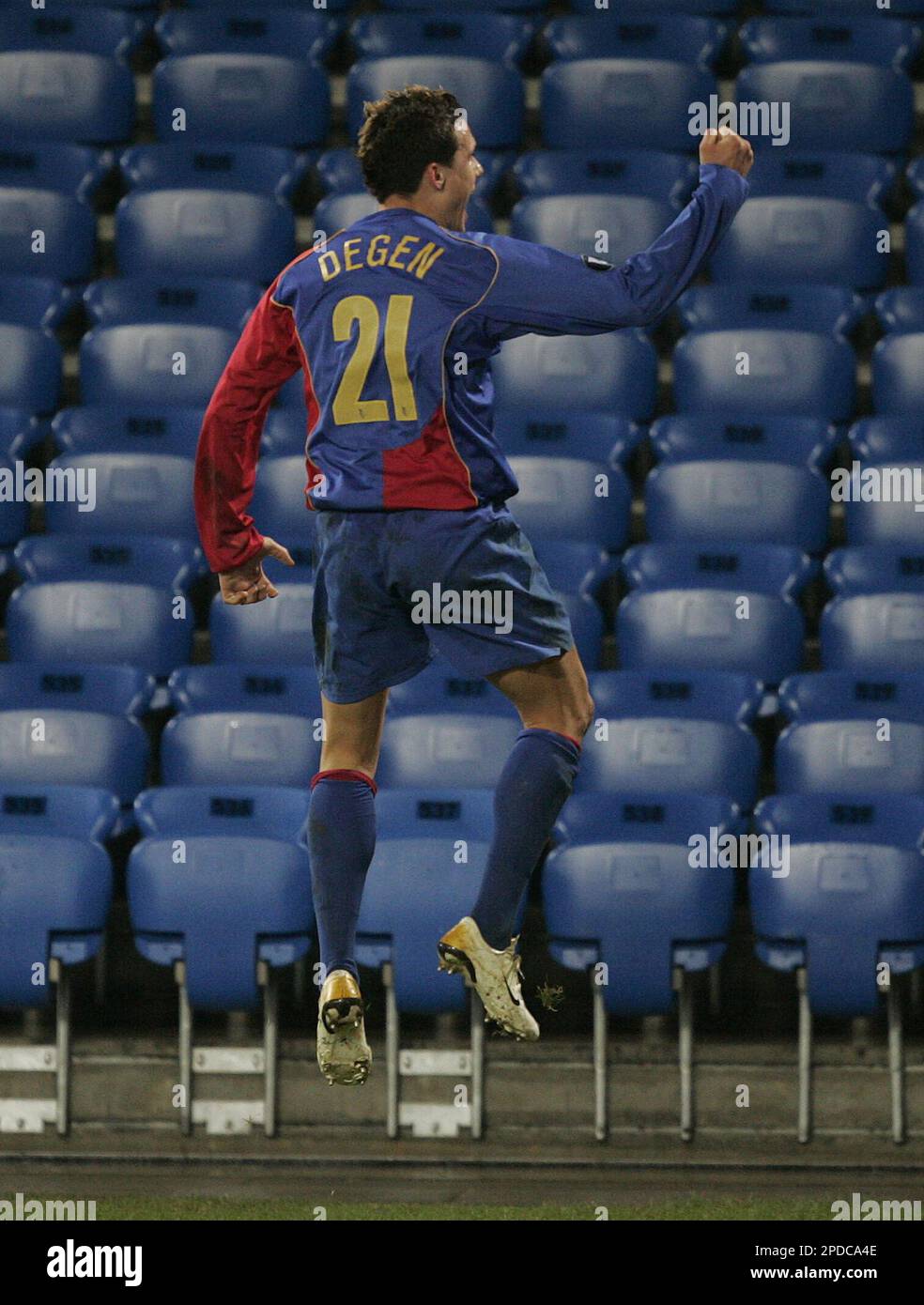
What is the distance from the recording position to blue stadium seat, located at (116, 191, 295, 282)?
342 inches

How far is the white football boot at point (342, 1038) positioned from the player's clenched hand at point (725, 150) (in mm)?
1433

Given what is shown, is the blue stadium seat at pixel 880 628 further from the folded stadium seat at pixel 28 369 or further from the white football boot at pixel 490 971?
the white football boot at pixel 490 971

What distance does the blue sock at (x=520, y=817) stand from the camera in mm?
3725

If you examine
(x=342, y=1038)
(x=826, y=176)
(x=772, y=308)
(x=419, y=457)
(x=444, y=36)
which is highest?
(x=444, y=36)

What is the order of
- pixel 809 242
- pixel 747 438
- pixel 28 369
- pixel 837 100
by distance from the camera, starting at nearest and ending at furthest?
pixel 747 438 < pixel 28 369 < pixel 809 242 < pixel 837 100

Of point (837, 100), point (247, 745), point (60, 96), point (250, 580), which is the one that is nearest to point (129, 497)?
point (247, 745)

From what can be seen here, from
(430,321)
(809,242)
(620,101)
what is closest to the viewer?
(430,321)

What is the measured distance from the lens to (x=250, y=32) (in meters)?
9.55

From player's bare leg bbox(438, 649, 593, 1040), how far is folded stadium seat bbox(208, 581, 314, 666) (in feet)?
11.5

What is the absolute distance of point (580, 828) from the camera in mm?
6578

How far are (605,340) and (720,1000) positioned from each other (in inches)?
97.9

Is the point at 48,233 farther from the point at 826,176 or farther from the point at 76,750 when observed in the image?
the point at 826,176

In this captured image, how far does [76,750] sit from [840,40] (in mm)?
4513
